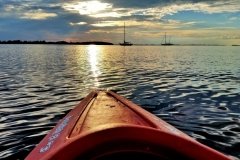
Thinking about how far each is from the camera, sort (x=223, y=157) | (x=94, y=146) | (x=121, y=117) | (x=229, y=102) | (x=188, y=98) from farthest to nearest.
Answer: (x=188, y=98)
(x=229, y=102)
(x=121, y=117)
(x=223, y=157)
(x=94, y=146)

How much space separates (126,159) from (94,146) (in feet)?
1.58

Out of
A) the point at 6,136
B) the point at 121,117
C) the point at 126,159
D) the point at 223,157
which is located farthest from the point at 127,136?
Result: the point at 6,136

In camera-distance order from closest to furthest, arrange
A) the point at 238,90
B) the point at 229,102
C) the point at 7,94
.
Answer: the point at 229,102
the point at 7,94
the point at 238,90

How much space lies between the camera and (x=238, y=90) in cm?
2127

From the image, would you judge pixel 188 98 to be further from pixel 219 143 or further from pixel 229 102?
pixel 219 143

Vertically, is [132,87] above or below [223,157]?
below

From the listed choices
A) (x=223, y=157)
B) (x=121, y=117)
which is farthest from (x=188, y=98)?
(x=223, y=157)

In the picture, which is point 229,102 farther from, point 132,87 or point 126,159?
point 126,159

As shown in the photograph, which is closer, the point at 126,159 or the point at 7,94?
the point at 126,159

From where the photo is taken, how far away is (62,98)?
1816 centimetres

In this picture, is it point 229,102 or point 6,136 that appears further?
point 229,102

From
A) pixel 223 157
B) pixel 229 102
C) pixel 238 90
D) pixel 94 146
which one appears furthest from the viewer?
pixel 238 90

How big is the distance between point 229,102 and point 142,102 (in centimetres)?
445

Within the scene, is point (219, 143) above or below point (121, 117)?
below
